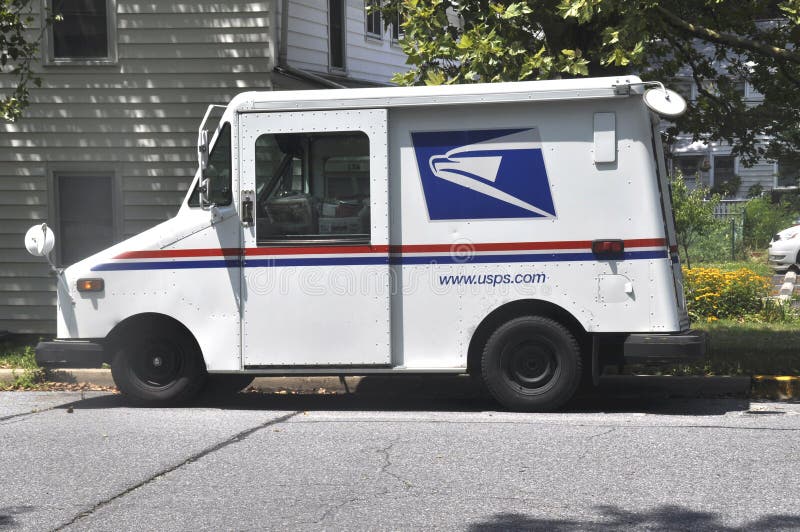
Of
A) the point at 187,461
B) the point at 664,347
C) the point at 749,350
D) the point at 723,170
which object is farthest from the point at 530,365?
the point at 723,170

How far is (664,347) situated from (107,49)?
896cm

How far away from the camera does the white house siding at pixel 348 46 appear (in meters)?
15.3

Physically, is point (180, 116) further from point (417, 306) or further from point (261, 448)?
point (261, 448)

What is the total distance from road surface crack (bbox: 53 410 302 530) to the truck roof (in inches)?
102

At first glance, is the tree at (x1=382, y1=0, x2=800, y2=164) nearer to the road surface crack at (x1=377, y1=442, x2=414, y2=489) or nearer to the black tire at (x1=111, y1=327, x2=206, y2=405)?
the black tire at (x1=111, y1=327, x2=206, y2=405)

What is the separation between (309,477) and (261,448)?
96 cm

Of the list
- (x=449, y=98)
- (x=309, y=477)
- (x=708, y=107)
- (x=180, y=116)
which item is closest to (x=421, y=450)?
(x=309, y=477)

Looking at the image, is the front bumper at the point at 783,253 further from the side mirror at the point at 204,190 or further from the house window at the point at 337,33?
the side mirror at the point at 204,190

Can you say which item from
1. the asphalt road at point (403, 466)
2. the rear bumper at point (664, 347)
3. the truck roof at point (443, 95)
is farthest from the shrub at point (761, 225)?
the truck roof at point (443, 95)

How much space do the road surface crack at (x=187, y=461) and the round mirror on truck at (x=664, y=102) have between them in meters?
3.83

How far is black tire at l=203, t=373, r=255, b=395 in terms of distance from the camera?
9648mm

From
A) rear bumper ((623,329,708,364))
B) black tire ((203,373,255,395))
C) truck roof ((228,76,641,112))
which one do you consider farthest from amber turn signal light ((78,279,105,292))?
rear bumper ((623,329,708,364))

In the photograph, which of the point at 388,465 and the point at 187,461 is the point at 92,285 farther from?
the point at 388,465

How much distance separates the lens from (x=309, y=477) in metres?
6.21
